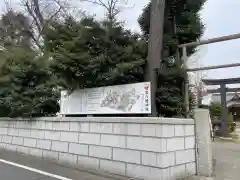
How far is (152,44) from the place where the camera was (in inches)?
285

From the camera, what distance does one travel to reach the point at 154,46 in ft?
23.6

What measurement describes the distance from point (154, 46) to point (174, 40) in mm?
948

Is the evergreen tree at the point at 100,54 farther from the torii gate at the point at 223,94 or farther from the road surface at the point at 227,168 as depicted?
the torii gate at the point at 223,94

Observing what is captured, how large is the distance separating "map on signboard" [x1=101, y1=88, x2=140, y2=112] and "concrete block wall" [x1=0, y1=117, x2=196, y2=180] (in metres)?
0.64

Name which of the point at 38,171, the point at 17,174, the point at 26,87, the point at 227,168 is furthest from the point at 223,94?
the point at 17,174

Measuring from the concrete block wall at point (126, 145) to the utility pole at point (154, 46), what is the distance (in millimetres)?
1123

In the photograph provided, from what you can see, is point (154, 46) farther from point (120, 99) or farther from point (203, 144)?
point (203, 144)

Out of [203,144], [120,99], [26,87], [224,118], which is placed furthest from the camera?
[224,118]

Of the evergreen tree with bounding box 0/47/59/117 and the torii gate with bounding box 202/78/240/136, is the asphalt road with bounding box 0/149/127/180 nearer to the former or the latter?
the evergreen tree with bounding box 0/47/59/117

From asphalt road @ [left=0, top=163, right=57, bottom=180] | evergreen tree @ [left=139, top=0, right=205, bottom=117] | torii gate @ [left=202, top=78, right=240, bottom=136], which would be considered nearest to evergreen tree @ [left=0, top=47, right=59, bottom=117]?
asphalt road @ [left=0, top=163, right=57, bottom=180]

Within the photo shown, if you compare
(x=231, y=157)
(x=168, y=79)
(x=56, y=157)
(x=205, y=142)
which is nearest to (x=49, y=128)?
(x=56, y=157)

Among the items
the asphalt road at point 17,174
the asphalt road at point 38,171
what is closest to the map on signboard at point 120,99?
the asphalt road at point 38,171

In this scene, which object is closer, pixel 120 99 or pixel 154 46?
pixel 120 99

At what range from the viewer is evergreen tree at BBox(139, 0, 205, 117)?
7.11 m
